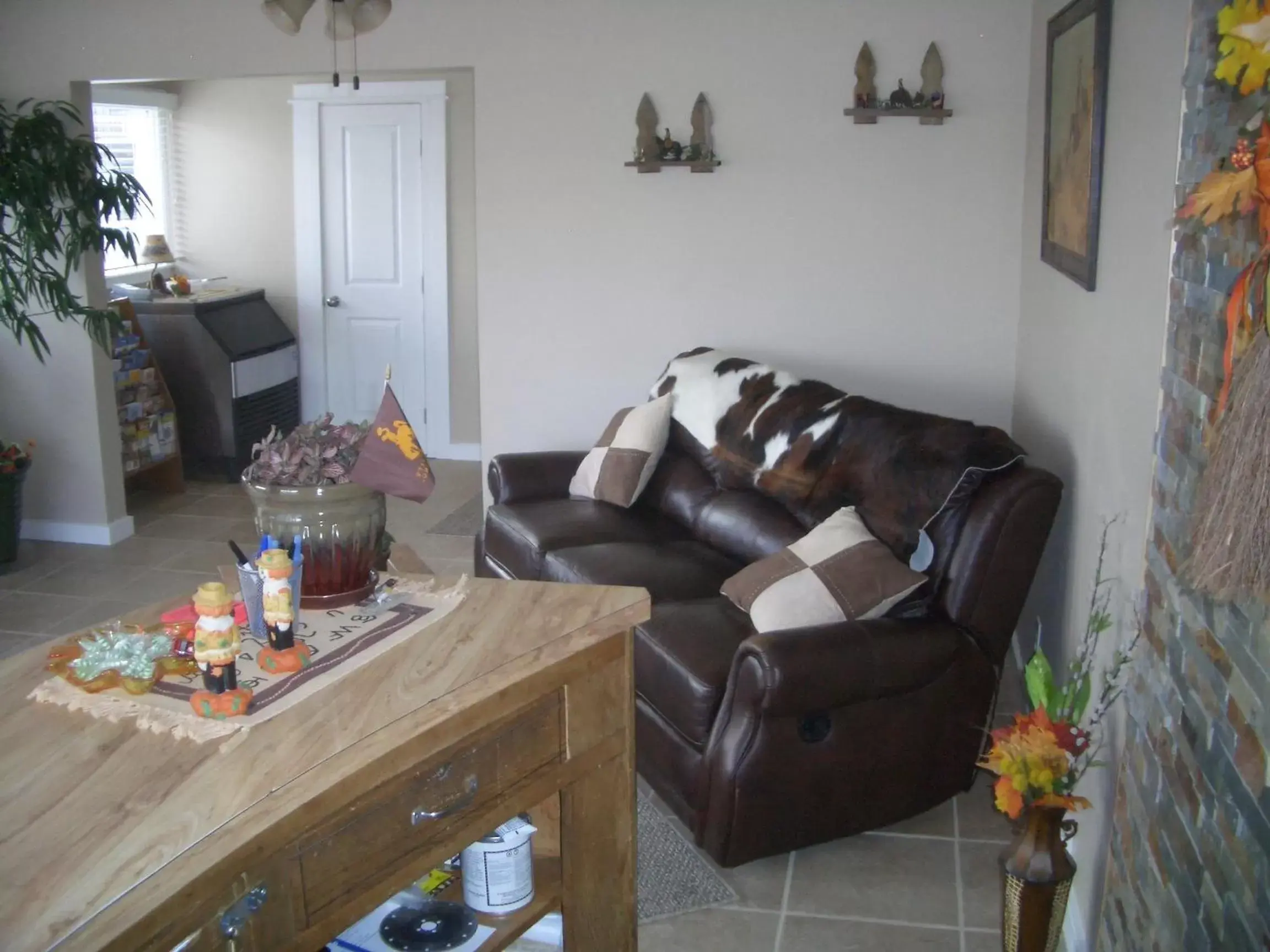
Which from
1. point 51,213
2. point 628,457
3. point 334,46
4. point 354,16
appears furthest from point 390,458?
point 51,213

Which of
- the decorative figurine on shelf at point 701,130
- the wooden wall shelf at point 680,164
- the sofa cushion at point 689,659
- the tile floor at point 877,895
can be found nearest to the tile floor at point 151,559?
the tile floor at point 877,895

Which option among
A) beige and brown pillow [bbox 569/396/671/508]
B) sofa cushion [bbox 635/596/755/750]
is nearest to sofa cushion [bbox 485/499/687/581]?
beige and brown pillow [bbox 569/396/671/508]

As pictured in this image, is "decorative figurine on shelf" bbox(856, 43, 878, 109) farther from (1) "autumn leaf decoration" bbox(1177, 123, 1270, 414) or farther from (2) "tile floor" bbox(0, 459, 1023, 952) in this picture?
(1) "autumn leaf decoration" bbox(1177, 123, 1270, 414)

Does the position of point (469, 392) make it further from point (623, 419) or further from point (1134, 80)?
point (1134, 80)

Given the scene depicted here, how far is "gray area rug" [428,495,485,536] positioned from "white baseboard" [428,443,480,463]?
2.82 ft

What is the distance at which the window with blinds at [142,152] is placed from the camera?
21.1 ft

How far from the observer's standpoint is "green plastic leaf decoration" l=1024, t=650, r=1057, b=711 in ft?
7.06

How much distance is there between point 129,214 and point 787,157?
258 centimetres

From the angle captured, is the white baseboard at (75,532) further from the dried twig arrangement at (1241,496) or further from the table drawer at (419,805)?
the dried twig arrangement at (1241,496)

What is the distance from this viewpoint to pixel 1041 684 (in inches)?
85.4

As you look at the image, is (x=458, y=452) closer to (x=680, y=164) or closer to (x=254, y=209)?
(x=254, y=209)

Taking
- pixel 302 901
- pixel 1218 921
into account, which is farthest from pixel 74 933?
pixel 1218 921

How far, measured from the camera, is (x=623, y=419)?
422cm

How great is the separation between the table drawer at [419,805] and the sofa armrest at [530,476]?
8.35 feet
